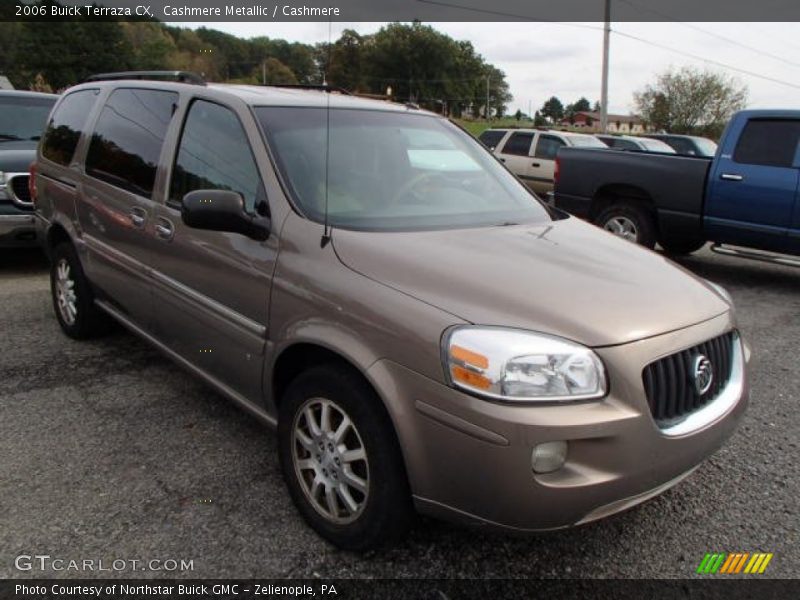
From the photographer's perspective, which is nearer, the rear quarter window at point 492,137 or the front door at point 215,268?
the front door at point 215,268

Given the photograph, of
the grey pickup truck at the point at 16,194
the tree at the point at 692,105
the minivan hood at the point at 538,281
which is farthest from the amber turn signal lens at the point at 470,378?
the tree at the point at 692,105

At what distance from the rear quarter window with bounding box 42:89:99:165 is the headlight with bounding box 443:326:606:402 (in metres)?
3.54

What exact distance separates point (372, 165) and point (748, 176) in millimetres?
5599

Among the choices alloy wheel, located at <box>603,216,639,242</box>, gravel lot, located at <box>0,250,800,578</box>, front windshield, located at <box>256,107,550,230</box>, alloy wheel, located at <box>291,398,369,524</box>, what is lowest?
gravel lot, located at <box>0,250,800,578</box>

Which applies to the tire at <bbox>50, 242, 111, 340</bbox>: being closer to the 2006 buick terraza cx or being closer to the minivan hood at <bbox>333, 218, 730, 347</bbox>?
the 2006 buick terraza cx

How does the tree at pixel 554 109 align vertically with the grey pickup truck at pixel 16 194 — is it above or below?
above

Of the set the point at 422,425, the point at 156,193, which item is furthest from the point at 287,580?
the point at 156,193

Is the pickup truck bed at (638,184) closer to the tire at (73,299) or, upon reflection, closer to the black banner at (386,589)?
the black banner at (386,589)

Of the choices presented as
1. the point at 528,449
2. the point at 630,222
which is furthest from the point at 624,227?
the point at 528,449

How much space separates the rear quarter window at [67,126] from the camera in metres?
4.46

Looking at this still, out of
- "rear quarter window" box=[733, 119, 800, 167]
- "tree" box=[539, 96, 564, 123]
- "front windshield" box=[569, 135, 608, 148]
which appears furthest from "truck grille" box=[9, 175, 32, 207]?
"tree" box=[539, 96, 564, 123]

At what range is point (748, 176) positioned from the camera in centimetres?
705

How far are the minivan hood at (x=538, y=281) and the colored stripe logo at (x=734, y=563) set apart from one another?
3.08 feet

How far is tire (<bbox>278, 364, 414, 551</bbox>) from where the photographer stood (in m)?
2.24
